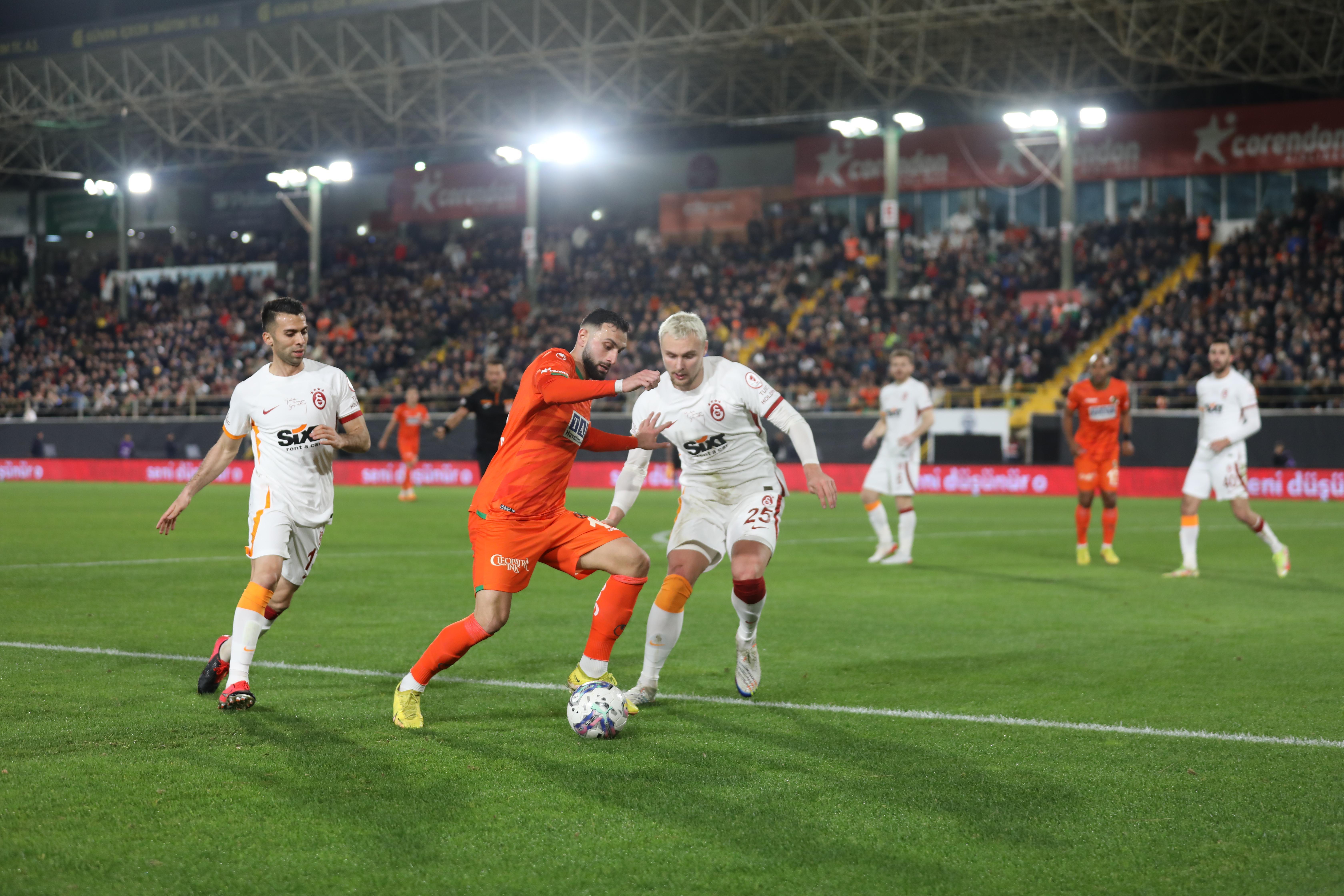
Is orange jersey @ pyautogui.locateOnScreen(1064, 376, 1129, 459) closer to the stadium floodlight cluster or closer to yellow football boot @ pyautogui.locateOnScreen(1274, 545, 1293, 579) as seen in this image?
yellow football boot @ pyautogui.locateOnScreen(1274, 545, 1293, 579)

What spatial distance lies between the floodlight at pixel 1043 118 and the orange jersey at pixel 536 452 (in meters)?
33.8

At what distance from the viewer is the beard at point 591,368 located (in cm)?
636

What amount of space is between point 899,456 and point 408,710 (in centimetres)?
961

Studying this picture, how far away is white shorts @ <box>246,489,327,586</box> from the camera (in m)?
6.78

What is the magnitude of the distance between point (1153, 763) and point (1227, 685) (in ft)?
6.97

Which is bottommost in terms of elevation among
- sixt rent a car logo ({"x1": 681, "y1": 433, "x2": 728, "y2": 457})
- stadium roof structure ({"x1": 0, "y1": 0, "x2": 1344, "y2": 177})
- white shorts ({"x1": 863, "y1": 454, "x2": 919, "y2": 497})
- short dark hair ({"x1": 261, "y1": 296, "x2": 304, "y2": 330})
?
white shorts ({"x1": 863, "y1": 454, "x2": 919, "y2": 497})

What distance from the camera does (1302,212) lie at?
3612 cm

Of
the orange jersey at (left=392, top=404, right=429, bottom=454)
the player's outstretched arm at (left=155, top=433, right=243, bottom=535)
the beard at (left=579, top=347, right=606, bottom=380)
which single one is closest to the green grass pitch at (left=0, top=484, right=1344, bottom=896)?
the player's outstretched arm at (left=155, top=433, right=243, bottom=535)

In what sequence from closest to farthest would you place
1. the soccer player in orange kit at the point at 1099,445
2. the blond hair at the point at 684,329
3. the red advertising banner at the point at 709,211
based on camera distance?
1. the blond hair at the point at 684,329
2. the soccer player in orange kit at the point at 1099,445
3. the red advertising banner at the point at 709,211

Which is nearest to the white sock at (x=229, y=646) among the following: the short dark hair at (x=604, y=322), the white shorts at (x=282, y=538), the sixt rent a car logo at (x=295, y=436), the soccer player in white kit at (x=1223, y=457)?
the white shorts at (x=282, y=538)

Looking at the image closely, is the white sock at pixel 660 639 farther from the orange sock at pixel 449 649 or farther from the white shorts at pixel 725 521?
the orange sock at pixel 449 649

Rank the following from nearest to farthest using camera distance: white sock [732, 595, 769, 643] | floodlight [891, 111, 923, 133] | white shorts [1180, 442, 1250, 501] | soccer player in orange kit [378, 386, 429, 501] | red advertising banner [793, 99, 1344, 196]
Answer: white sock [732, 595, 769, 643], white shorts [1180, 442, 1250, 501], soccer player in orange kit [378, 386, 429, 501], floodlight [891, 111, 923, 133], red advertising banner [793, 99, 1344, 196]

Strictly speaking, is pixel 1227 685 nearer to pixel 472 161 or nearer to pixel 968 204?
pixel 968 204

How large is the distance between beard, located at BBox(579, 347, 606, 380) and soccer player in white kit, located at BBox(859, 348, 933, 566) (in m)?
8.33
